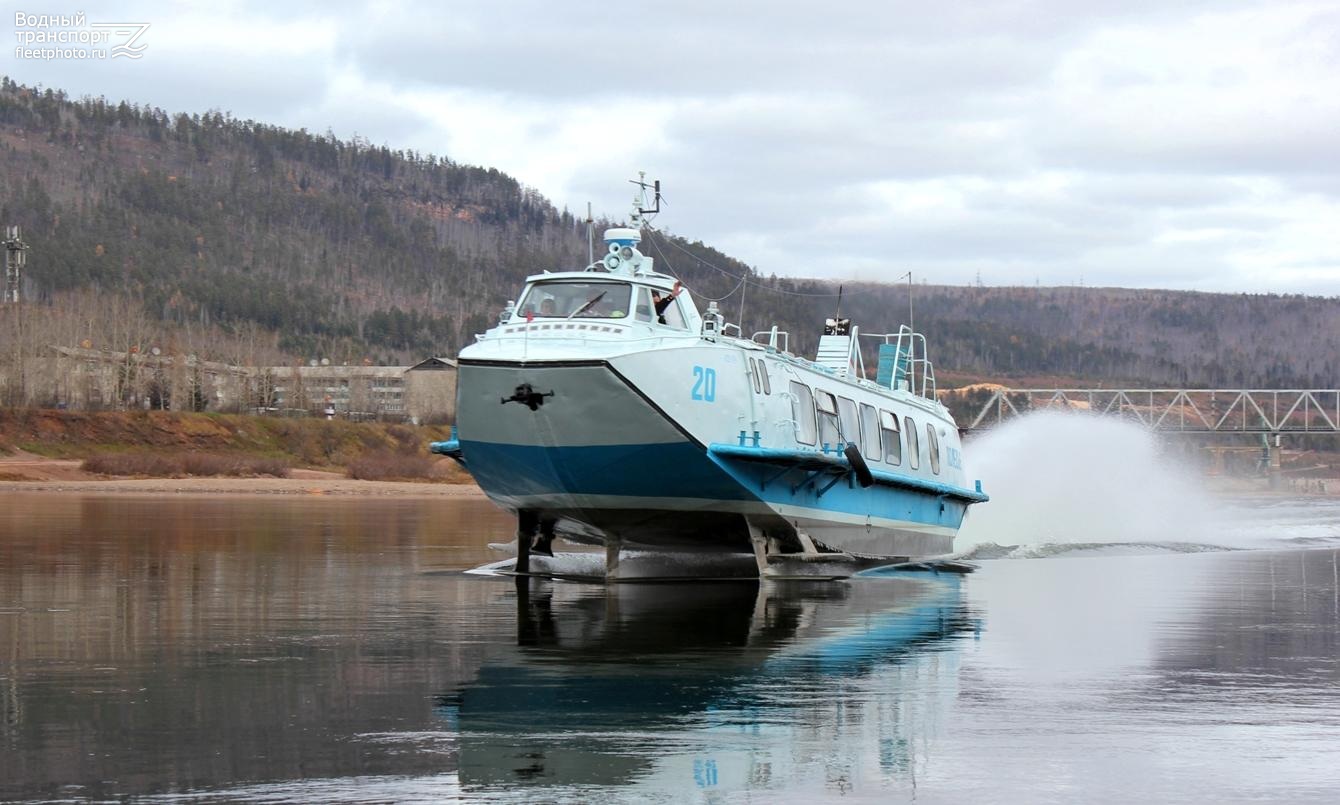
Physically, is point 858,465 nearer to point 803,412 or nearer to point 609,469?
point 803,412

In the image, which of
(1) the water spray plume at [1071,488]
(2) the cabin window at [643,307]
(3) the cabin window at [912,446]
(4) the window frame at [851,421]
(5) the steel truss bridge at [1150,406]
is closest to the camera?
(2) the cabin window at [643,307]

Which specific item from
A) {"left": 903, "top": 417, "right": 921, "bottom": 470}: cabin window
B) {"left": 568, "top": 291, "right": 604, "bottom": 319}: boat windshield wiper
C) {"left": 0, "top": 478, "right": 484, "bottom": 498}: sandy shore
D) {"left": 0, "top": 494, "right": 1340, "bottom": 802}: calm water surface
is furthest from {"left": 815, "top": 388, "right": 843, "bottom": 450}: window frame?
{"left": 0, "top": 478, "right": 484, "bottom": 498}: sandy shore

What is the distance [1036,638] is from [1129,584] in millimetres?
9697

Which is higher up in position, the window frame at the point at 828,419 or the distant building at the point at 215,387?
the distant building at the point at 215,387

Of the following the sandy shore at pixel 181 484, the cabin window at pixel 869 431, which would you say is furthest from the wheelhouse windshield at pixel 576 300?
the sandy shore at pixel 181 484

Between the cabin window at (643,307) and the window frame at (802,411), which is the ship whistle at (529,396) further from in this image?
the window frame at (802,411)

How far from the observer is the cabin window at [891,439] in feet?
109

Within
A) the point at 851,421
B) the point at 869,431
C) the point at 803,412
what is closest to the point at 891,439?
the point at 869,431

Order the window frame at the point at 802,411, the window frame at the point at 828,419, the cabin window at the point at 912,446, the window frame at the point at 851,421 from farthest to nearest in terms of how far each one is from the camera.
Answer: the cabin window at the point at 912,446
the window frame at the point at 851,421
the window frame at the point at 828,419
the window frame at the point at 802,411

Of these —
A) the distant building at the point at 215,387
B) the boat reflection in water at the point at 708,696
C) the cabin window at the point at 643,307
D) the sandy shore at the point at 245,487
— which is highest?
the distant building at the point at 215,387

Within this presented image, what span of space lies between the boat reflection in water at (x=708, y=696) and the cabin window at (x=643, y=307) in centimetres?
465

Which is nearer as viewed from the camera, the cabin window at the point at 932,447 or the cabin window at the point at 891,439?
the cabin window at the point at 891,439

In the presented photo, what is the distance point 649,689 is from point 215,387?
442ft

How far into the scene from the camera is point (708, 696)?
571 inches
